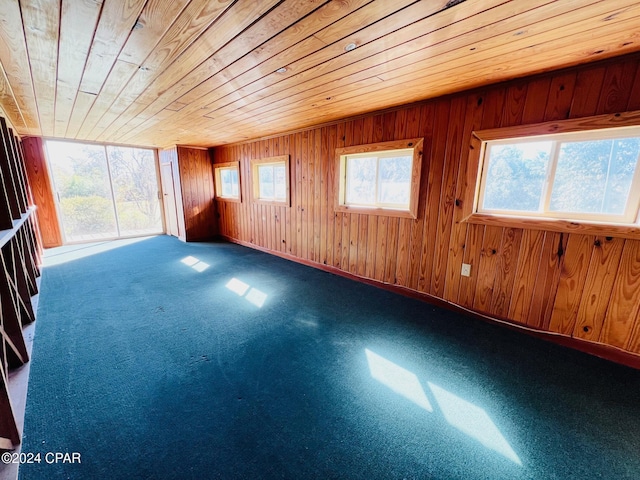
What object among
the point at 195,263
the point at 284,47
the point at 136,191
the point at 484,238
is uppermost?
the point at 284,47

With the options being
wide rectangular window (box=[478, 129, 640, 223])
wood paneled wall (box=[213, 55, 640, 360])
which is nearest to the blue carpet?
wood paneled wall (box=[213, 55, 640, 360])

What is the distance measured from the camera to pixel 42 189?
15.9 ft

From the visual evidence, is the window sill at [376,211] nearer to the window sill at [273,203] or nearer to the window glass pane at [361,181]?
the window glass pane at [361,181]

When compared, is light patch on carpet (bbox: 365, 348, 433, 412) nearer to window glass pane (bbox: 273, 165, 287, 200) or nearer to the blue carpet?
the blue carpet

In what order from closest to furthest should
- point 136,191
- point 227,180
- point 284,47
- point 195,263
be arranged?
point 284,47, point 195,263, point 227,180, point 136,191

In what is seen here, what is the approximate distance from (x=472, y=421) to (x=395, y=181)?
7.79ft

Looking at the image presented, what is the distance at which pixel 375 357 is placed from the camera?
196cm

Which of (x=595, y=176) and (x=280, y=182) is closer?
(x=595, y=176)

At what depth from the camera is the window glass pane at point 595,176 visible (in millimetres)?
1787

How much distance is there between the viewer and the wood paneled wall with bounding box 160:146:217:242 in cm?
559

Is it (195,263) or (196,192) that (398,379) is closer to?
(195,263)

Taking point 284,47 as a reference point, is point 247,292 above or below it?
below

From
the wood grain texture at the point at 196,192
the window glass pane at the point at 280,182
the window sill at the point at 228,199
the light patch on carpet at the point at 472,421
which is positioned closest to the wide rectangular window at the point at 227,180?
the window sill at the point at 228,199

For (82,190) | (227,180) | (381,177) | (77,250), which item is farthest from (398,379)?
(82,190)
